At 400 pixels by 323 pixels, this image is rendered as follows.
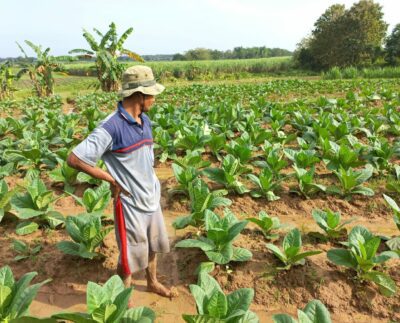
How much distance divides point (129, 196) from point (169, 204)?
2112 mm

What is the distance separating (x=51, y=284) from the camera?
3.21 m

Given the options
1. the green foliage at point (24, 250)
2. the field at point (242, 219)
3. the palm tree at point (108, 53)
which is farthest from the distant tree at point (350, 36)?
the green foliage at point (24, 250)

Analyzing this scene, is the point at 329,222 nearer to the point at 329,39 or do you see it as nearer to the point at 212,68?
the point at 212,68

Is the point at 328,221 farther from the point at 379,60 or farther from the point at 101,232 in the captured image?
the point at 379,60

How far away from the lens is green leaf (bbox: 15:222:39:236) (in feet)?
12.3

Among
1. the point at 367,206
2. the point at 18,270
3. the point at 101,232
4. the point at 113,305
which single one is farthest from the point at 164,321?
the point at 367,206

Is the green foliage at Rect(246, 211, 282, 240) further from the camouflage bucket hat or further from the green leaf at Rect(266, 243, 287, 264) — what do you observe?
the camouflage bucket hat

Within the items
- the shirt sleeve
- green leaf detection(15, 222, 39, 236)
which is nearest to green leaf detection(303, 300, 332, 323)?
the shirt sleeve

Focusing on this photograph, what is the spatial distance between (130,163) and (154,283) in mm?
1118

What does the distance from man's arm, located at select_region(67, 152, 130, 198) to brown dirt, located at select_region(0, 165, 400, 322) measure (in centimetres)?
106

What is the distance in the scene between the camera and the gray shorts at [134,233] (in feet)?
8.62

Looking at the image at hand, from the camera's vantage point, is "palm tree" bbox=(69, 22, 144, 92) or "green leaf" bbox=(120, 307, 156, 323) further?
"palm tree" bbox=(69, 22, 144, 92)

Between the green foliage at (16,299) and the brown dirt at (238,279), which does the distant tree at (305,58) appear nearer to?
the brown dirt at (238,279)

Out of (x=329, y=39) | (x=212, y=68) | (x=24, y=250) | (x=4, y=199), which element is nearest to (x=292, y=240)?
(x=24, y=250)
